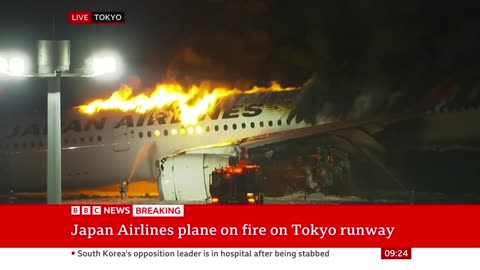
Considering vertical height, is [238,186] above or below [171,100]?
below

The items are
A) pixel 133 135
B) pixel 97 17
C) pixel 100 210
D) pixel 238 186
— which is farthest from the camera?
pixel 133 135

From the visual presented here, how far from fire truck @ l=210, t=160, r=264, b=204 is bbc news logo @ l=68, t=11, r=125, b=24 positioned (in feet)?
13.2

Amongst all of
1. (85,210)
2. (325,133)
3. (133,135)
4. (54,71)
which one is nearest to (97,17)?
(54,71)

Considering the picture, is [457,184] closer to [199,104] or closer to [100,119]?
[199,104]

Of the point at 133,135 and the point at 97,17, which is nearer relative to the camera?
the point at 97,17

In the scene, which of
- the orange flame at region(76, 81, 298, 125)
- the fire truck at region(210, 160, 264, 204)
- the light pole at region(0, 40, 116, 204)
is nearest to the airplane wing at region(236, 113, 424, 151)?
the orange flame at region(76, 81, 298, 125)

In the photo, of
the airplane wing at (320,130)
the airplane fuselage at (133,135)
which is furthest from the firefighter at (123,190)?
the airplane wing at (320,130)

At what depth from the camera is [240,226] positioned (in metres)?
10.3

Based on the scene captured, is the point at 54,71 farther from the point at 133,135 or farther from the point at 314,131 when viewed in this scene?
the point at 314,131

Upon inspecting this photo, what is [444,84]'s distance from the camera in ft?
60.1

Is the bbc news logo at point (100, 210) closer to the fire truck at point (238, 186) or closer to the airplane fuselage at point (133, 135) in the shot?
the fire truck at point (238, 186)

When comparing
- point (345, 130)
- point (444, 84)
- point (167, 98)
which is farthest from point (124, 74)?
point (444, 84)

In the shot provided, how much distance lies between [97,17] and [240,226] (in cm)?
460

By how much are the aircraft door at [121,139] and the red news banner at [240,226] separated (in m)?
8.32
